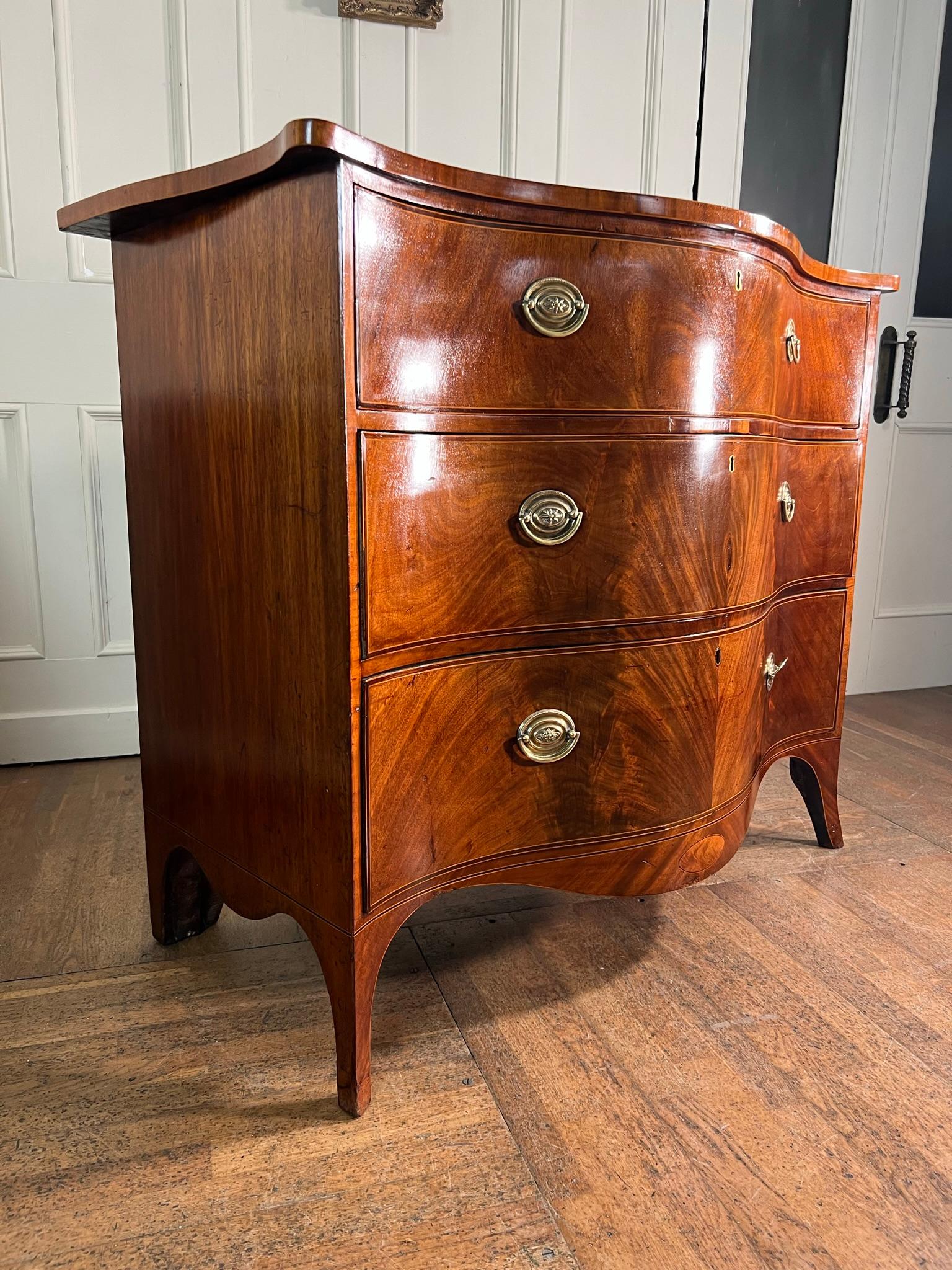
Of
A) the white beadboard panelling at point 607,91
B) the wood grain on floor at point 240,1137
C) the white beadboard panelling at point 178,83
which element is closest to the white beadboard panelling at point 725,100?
the white beadboard panelling at point 607,91

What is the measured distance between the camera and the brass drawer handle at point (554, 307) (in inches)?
39.0

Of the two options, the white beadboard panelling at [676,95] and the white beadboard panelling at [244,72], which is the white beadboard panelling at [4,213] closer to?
the white beadboard panelling at [244,72]

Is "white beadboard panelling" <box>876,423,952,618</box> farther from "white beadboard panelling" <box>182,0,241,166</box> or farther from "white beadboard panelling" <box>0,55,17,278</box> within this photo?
"white beadboard panelling" <box>0,55,17,278</box>

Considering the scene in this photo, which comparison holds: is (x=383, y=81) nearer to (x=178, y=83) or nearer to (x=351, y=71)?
(x=351, y=71)

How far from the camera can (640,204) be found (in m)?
1.02

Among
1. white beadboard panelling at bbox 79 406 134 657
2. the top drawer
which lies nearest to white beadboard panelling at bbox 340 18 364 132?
white beadboard panelling at bbox 79 406 134 657

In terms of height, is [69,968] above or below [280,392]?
below

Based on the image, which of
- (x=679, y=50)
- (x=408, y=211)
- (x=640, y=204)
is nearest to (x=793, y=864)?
(x=640, y=204)

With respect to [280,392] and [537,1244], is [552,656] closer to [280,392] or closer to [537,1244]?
[280,392]

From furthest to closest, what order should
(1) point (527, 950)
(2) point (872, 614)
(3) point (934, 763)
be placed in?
(2) point (872, 614), (3) point (934, 763), (1) point (527, 950)

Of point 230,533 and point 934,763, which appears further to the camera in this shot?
point 934,763

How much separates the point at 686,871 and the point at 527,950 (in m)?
0.27

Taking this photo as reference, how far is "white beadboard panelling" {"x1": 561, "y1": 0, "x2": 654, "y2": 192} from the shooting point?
213 cm

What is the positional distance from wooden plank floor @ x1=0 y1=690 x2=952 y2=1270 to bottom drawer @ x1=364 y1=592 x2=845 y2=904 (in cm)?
25
